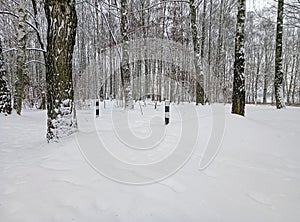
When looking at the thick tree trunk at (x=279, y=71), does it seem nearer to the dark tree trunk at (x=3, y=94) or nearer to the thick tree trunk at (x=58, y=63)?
the thick tree trunk at (x=58, y=63)

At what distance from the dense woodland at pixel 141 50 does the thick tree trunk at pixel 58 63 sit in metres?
0.02

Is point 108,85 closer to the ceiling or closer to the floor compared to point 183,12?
closer to the floor

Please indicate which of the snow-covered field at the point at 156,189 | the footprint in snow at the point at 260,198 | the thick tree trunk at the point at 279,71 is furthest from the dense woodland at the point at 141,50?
the footprint in snow at the point at 260,198

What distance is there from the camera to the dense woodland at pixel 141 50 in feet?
12.8

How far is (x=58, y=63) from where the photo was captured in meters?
3.80

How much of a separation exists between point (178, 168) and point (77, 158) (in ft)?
4.47

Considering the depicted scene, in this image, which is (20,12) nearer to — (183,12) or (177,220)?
(177,220)

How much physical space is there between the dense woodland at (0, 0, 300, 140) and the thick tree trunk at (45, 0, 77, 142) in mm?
17

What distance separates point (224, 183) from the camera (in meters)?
2.42

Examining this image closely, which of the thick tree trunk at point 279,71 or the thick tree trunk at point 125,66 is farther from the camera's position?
the thick tree trunk at point 125,66

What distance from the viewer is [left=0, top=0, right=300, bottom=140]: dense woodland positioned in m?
3.90

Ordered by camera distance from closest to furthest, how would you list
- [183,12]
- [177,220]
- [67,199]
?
[177,220] → [67,199] → [183,12]

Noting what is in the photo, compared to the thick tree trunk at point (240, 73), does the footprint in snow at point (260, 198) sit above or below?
below

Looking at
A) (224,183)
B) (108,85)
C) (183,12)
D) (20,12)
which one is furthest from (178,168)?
(108,85)
